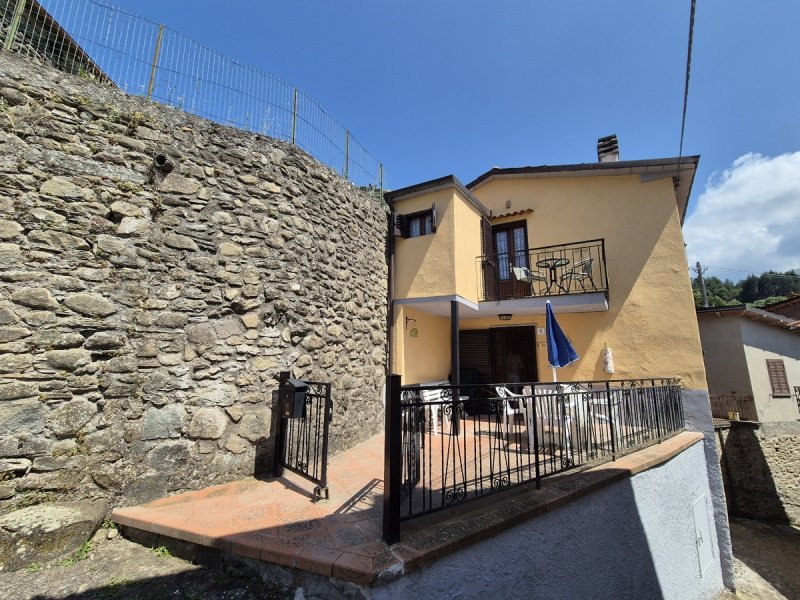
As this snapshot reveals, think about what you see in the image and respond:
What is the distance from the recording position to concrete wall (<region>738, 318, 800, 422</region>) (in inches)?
432

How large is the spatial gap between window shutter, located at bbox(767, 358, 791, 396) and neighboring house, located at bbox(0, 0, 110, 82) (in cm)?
1865

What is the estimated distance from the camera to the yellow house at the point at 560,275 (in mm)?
7973

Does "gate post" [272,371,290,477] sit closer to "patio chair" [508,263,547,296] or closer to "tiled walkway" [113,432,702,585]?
"tiled walkway" [113,432,702,585]

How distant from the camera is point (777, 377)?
11.5 meters

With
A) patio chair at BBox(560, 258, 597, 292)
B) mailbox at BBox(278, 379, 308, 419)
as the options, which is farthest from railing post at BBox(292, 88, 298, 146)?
patio chair at BBox(560, 258, 597, 292)

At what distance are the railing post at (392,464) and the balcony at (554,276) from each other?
6.65 metres

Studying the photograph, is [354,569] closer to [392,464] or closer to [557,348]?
→ [392,464]

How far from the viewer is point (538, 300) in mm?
8461

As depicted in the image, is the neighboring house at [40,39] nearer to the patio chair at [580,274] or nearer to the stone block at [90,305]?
the stone block at [90,305]

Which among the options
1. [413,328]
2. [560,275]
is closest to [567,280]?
[560,275]

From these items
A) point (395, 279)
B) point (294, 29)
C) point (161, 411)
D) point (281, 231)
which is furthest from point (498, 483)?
point (294, 29)

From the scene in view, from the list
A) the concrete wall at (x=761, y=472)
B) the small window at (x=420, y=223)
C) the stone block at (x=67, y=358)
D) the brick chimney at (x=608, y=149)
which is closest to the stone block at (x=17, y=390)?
the stone block at (x=67, y=358)

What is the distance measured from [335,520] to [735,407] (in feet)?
45.5

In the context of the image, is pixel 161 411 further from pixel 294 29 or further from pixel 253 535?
pixel 294 29
